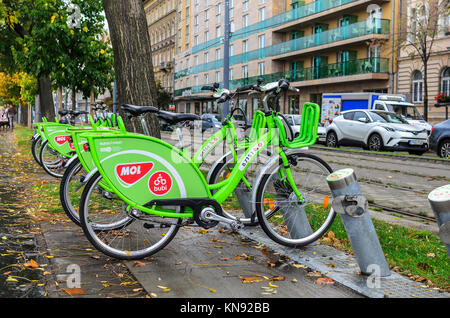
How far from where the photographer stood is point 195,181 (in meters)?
4.49

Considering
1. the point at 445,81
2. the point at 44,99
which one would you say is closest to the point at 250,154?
the point at 44,99

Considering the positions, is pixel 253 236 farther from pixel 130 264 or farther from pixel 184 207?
pixel 130 264

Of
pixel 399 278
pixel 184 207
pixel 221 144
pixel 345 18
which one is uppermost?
pixel 345 18

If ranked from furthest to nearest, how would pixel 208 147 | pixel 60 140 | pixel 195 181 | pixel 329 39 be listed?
pixel 329 39 < pixel 60 140 < pixel 208 147 < pixel 195 181

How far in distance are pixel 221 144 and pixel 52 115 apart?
650 inches

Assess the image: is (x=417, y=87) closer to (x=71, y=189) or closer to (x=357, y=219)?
(x=71, y=189)

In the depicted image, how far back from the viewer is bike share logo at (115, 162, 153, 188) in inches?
166

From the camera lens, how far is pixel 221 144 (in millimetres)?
5316

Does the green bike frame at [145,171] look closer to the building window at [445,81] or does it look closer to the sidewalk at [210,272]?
the sidewalk at [210,272]

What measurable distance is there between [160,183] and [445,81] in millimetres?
31443

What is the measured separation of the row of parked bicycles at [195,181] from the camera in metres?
4.27

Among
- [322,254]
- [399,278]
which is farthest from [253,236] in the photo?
[399,278]

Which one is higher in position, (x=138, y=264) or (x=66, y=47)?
(x=66, y=47)

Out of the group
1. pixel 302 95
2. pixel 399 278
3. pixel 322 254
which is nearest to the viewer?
pixel 399 278
